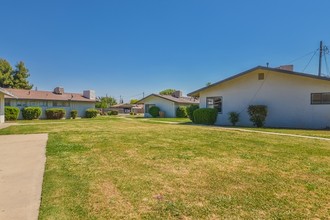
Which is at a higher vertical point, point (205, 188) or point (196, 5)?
point (196, 5)

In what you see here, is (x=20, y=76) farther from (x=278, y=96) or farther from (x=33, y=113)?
(x=278, y=96)

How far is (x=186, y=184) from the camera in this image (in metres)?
4.09

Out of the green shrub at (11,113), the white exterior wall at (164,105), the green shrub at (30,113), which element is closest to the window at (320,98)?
the white exterior wall at (164,105)

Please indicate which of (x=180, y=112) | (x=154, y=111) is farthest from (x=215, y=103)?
(x=154, y=111)

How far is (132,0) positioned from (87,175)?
14.8 metres

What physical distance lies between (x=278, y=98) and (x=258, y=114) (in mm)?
1930

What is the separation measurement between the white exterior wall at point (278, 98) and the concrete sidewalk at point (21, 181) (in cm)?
1471

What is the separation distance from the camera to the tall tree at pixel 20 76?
48031mm

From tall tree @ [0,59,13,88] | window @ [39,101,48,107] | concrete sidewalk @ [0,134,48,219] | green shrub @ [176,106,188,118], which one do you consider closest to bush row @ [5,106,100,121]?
window @ [39,101,48,107]

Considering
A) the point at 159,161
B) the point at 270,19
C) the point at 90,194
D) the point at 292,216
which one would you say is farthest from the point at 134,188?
the point at 270,19

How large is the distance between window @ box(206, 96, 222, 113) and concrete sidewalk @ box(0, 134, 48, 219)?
14.9 metres

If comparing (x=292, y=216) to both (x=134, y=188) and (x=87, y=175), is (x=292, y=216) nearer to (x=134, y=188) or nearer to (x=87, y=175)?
(x=134, y=188)

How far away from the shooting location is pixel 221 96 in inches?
757

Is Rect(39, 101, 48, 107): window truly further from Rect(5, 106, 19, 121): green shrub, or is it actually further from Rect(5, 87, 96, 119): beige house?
Rect(5, 106, 19, 121): green shrub
